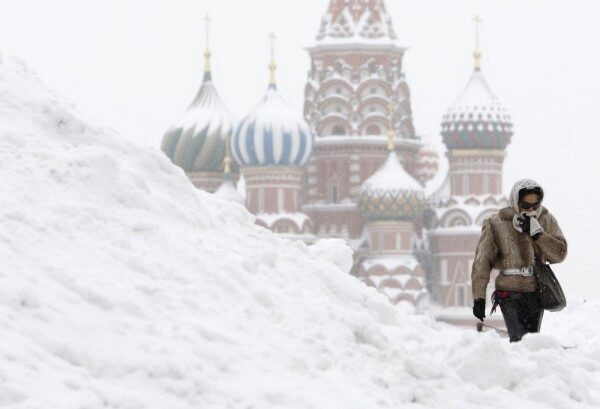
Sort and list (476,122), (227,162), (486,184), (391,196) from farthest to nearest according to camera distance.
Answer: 1. (227,162)
2. (476,122)
3. (486,184)
4. (391,196)

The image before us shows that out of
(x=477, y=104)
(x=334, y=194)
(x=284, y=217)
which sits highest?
(x=477, y=104)

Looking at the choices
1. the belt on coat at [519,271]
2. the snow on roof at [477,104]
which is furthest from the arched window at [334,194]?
the belt on coat at [519,271]

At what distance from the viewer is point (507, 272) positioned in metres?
6.61

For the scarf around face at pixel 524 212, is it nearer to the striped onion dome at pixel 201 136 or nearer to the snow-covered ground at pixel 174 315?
the snow-covered ground at pixel 174 315

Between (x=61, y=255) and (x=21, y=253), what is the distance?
160 mm

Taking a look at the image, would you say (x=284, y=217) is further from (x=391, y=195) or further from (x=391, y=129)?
(x=391, y=129)

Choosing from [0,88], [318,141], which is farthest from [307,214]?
[0,88]

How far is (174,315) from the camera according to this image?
574 centimetres

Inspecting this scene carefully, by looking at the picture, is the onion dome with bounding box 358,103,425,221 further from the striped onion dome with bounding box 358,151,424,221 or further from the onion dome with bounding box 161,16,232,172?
the onion dome with bounding box 161,16,232,172

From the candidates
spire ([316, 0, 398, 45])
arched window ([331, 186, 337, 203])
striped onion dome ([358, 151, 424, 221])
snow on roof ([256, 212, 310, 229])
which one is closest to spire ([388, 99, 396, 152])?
striped onion dome ([358, 151, 424, 221])

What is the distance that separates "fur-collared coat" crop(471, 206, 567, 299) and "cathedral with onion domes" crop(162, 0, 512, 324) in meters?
44.1

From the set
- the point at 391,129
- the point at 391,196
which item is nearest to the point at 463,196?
the point at 391,196

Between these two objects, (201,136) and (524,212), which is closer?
(524,212)

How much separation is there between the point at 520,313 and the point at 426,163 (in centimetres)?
5149
